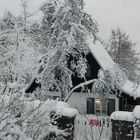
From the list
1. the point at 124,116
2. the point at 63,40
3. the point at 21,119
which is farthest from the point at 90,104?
the point at 21,119

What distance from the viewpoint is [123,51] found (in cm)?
5838

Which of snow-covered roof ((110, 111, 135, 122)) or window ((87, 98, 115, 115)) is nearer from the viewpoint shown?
snow-covered roof ((110, 111, 135, 122))

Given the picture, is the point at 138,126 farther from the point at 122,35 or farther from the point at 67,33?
the point at 122,35

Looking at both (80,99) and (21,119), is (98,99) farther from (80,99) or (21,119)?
(21,119)

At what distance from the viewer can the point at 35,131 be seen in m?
5.37

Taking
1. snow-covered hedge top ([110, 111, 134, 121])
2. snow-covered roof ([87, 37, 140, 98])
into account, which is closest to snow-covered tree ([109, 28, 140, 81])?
snow-covered roof ([87, 37, 140, 98])

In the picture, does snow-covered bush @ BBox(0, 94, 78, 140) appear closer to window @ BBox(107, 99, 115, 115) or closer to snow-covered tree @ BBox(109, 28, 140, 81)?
window @ BBox(107, 99, 115, 115)

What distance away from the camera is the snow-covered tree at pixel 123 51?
5728cm

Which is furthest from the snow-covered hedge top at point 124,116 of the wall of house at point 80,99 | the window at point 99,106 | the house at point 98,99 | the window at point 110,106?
the window at point 110,106

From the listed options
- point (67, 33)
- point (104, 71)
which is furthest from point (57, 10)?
point (104, 71)

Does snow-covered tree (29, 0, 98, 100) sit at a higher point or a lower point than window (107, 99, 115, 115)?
higher

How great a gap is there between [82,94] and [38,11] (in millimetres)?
Answer: 6785

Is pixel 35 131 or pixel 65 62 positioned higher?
pixel 65 62

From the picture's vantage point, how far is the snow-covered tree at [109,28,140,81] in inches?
2255
